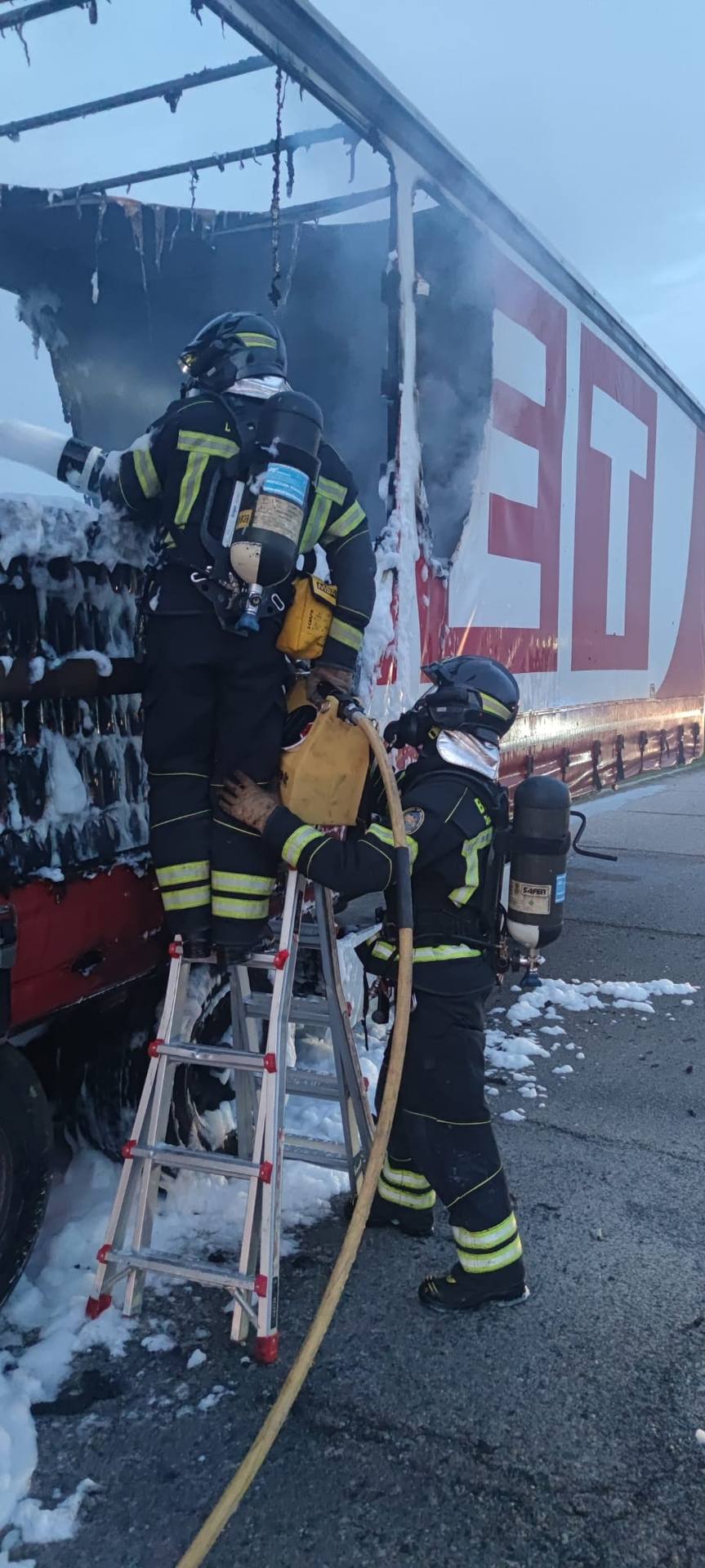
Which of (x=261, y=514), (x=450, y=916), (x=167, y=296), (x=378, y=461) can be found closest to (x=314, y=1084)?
(x=450, y=916)

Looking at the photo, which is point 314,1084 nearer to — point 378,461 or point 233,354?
point 233,354

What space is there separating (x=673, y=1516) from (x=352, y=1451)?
0.63 m

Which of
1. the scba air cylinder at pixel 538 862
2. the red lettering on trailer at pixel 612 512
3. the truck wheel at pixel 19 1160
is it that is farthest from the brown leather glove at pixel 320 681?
the red lettering on trailer at pixel 612 512

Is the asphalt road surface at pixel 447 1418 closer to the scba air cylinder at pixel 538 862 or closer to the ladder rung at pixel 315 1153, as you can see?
the ladder rung at pixel 315 1153

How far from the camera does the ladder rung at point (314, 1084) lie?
10.0 ft

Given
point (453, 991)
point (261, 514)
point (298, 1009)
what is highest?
point (261, 514)

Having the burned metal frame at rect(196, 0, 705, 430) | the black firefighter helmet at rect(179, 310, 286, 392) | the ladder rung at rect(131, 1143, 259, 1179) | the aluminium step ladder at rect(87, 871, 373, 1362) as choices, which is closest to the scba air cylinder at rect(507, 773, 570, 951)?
the aluminium step ladder at rect(87, 871, 373, 1362)

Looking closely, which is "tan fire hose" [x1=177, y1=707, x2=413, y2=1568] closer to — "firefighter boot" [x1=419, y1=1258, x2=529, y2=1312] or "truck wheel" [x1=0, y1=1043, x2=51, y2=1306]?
"firefighter boot" [x1=419, y1=1258, x2=529, y2=1312]

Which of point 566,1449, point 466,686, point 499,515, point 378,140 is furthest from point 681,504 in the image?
point 566,1449

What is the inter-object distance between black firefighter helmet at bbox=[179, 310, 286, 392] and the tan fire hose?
35.1 inches

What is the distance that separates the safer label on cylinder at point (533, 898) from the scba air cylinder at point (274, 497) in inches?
41.9

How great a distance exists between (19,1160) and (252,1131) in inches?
29.3

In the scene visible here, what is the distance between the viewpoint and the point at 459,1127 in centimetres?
280

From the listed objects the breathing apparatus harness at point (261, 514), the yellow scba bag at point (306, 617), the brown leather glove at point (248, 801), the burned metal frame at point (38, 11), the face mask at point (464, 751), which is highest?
the burned metal frame at point (38, 11)
